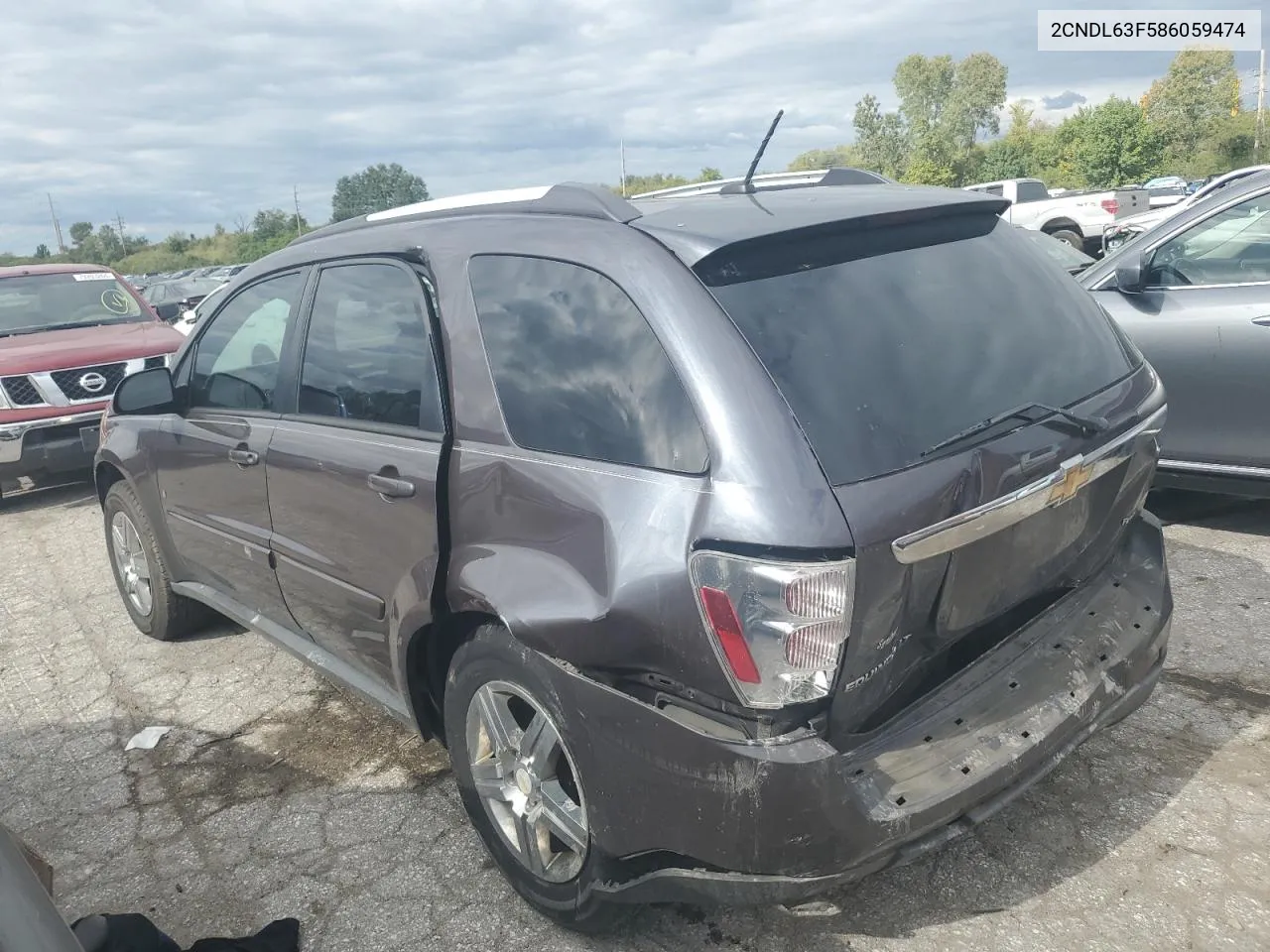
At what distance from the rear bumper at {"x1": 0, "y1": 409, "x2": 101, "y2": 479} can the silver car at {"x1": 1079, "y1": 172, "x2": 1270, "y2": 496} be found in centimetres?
683

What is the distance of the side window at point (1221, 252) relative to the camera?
14.9 ft

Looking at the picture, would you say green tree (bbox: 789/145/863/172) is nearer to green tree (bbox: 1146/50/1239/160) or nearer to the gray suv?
the gray suv

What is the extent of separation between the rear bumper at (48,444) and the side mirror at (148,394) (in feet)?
12.1

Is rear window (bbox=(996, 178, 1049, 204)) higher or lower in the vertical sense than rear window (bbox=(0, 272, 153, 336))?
lower

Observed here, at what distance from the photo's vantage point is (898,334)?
2205 mm

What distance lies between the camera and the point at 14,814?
3.28m

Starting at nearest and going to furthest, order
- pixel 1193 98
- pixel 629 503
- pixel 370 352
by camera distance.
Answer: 1. pixel 629 503
2. pixel 370 352
3. pixel 1193 98

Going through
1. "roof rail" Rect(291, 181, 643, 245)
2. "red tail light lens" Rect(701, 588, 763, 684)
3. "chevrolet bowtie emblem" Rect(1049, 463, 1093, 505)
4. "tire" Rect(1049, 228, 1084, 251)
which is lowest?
"tire" Rect(1049, 228, 1084, 251)

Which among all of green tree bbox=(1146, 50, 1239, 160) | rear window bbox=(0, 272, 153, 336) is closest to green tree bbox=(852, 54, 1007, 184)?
green tree bbox=(1146, 50, 1239, 160)

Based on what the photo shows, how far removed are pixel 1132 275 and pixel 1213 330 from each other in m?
0.43

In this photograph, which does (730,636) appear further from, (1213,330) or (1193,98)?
(1193,98)

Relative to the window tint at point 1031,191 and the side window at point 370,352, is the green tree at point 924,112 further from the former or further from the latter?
the side window at point 370,352

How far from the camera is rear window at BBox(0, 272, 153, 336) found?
827 centimetres

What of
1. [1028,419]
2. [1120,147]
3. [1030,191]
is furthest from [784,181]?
[1120,147]
